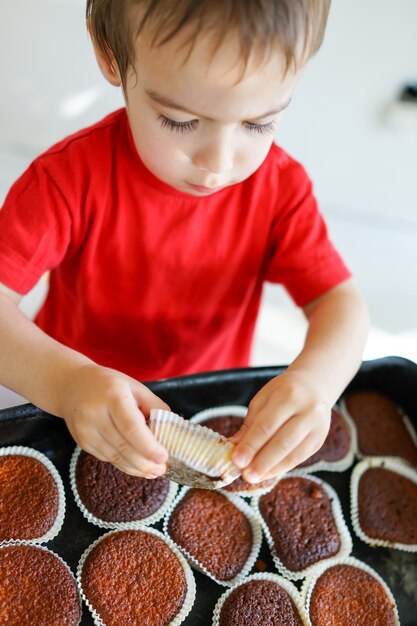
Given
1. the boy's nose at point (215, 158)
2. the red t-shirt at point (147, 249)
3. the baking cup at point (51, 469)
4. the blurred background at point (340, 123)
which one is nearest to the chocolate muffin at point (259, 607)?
the baking cup at point (51, 469)

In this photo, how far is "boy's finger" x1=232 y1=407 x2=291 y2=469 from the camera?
28.3 inches

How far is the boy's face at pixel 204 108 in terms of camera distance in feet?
1.95

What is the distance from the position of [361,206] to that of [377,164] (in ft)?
0.47

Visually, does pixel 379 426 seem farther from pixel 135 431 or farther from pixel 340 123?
pixel 340 123

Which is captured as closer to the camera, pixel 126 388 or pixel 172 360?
pixel 126 388

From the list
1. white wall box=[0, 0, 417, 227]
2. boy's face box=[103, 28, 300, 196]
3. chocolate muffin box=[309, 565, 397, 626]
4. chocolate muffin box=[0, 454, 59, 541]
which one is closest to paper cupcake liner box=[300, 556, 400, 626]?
chocolate muffin box=[309, 565, 397, 626]

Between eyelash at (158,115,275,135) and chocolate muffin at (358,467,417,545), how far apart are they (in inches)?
20.0

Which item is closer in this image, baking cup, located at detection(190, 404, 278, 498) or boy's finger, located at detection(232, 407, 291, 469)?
boy's finger, located at detection(232, 407, 291, 469)

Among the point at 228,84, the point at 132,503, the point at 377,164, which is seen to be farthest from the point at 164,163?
the point at 377,164

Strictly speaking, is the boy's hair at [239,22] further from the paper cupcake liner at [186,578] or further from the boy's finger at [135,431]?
the paper cupcake liner at [186,578]

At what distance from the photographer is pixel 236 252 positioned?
37.9 inches

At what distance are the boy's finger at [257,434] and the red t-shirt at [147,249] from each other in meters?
0.26

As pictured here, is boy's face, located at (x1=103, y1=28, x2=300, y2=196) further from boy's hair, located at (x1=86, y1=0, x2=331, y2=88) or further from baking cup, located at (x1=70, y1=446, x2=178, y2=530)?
baking cup, located at (x1=70, y1=446, x2=178, y2=530)

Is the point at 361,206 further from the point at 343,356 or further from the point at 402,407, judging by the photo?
the point at 343,356
